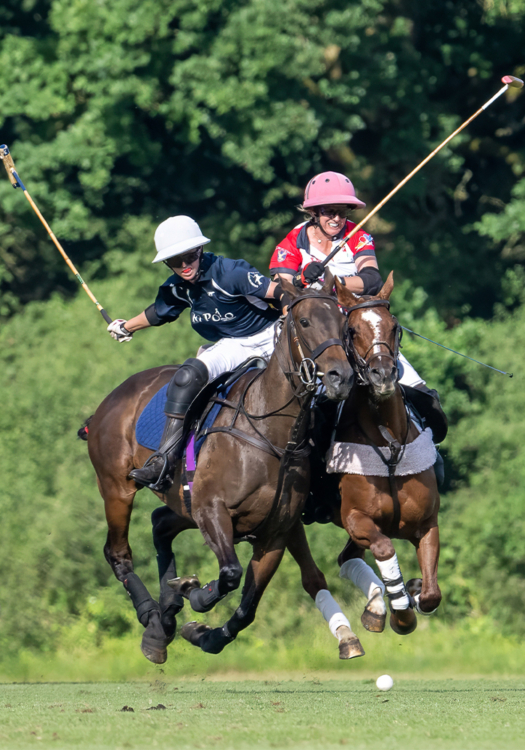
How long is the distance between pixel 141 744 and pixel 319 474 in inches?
99.5

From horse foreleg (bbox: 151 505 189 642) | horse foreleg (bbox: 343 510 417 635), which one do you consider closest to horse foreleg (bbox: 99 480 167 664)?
horse foreleg (bbox: 151 505 189 642)

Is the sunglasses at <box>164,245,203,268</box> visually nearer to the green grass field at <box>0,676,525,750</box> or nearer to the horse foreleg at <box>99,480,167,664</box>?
the horse foreleg at <box>99,480,167,664</box>

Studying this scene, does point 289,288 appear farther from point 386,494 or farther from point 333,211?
point 386,494

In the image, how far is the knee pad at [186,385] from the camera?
23.2ft

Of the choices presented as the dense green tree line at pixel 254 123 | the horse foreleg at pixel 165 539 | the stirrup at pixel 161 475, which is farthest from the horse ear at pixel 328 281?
the dense green tree line at pixel 254 123

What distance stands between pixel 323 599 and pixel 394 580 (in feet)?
2.61

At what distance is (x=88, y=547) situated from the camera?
14.0 metres

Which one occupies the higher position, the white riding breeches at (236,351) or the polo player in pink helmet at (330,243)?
the polo player in pink helmet at (330,243)

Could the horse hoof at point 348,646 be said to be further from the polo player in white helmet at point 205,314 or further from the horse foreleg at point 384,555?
the polo player in white helmet at point 205,314

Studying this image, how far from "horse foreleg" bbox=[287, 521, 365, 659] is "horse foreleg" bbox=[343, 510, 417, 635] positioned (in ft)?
1.08

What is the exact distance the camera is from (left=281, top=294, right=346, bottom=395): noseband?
608 cm

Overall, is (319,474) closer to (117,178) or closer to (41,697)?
(41,697)

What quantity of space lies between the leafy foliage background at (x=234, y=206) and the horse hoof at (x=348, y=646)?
701 centimetres

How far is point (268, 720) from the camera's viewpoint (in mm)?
6027
